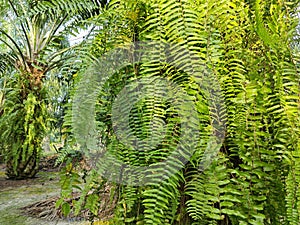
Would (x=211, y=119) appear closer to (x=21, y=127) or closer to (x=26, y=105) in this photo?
(x=26, y=105)

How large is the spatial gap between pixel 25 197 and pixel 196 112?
7.80ft

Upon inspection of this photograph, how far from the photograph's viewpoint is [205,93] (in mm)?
432

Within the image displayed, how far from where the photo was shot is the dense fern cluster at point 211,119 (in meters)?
0.43

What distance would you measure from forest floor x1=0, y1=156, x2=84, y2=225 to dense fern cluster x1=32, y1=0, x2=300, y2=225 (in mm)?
690

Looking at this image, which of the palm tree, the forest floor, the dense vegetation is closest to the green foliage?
the palm tree

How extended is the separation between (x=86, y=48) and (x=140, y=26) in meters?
0.12

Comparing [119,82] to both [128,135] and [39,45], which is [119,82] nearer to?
[128,135]

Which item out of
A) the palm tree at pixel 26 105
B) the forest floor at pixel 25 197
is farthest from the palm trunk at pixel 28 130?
the forest floor at pixel 25 197

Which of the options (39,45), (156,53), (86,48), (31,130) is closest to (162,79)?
(156,53)

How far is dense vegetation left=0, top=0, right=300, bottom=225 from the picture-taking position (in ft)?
1.41

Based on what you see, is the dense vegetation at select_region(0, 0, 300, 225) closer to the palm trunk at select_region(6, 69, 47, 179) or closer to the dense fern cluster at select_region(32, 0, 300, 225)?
the dense fern cluster at select_region(32, 0, 300, 225)

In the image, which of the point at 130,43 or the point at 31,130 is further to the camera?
the point at 31,130

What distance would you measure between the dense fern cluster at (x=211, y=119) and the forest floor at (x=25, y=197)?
2.27ft

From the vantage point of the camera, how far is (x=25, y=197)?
243cm
